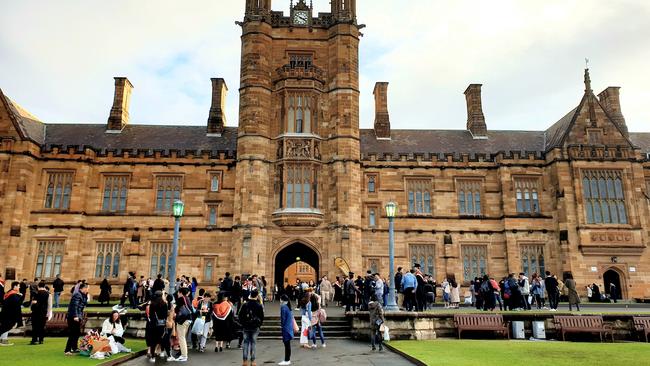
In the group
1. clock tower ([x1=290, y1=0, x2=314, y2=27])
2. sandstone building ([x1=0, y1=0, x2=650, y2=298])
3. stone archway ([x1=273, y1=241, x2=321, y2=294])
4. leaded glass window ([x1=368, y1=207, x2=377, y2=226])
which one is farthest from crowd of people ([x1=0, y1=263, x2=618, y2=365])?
clock tower ([x1=290, y1=0, x2=314, y2=27])

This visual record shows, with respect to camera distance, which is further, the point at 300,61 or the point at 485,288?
the point at 300,61

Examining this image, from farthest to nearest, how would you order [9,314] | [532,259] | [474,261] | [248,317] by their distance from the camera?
1. [474,261]
2. [532,259]
3. [9,314]
4. [248,317]

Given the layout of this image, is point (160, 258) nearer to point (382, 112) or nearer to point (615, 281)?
point (382, 112)

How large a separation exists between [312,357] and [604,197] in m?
26.7

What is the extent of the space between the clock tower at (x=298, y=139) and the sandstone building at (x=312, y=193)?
0.10m

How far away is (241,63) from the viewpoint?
3334cm

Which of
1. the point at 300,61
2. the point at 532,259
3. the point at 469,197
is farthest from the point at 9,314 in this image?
the point at 532,259

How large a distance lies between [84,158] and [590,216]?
33.7 meters

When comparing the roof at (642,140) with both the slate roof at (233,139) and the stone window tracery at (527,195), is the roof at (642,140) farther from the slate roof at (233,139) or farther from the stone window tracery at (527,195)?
the stone window tracery at (527,195)

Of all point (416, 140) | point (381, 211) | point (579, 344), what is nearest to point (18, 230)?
point (381, 211)

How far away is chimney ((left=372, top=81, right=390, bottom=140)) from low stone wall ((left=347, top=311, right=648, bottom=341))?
868 inches

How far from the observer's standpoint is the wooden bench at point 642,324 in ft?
54.1

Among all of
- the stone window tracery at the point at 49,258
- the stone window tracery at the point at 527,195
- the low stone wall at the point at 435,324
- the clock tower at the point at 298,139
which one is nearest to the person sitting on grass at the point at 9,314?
the low stone wall at the point at 435,324

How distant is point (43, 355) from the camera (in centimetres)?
1252
